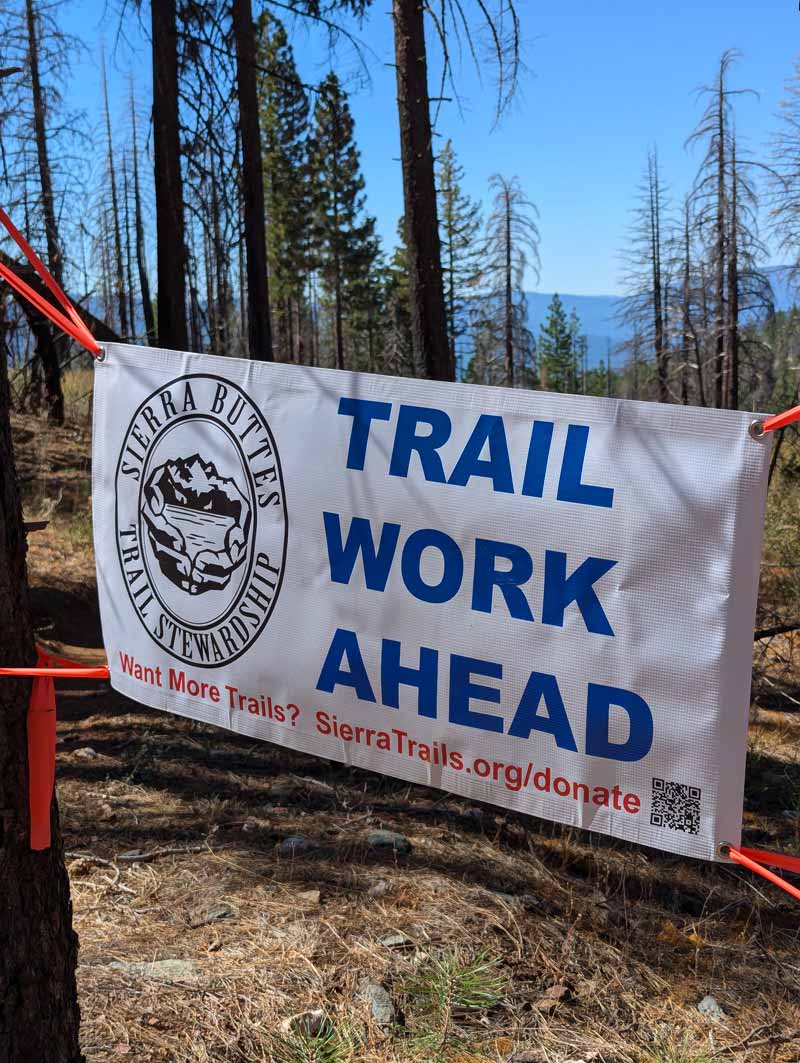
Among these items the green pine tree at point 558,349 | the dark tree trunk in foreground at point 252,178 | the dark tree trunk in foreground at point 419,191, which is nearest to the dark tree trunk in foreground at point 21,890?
the dark tree trunk in foreground at point 419,191

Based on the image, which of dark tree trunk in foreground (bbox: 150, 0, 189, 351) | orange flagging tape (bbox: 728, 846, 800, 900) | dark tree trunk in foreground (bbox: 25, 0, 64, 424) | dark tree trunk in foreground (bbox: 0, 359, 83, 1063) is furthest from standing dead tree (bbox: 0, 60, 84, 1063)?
dark tree trunk in foreground (bbox: 25, 0, 64, 424)

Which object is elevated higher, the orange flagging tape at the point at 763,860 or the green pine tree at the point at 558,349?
the green pine tree at the point at 558,349

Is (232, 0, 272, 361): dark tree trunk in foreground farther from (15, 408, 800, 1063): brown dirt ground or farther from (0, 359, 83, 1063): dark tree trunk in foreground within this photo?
(0, 359, 83, 1063): dark tree trunk in foreground

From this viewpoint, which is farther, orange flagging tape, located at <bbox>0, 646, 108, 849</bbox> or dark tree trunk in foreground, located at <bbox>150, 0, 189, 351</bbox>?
dark tree trunk in foreground, located at <bbox>150, 0, 189, 351</bbox>

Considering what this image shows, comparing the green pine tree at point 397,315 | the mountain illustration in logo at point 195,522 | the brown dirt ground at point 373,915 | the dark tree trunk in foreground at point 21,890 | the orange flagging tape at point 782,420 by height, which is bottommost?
the brown dirt ground at point 373,915

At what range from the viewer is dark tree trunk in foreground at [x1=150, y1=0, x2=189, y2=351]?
8.17m

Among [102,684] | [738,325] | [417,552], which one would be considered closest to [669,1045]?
[417,552]

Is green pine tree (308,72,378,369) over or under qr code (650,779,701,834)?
over

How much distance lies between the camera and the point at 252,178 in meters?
9.05

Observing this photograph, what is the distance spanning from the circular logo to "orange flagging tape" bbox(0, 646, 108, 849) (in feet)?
0.87

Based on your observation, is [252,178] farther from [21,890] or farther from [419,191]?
[21,890]

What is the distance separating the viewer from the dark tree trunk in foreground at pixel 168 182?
8.17 m

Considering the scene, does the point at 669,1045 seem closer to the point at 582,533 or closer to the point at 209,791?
the point at 582,533

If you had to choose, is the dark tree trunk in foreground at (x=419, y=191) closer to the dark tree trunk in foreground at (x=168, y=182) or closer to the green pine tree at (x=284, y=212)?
the dark tree trunk in foreground at (x=168, y=182)
